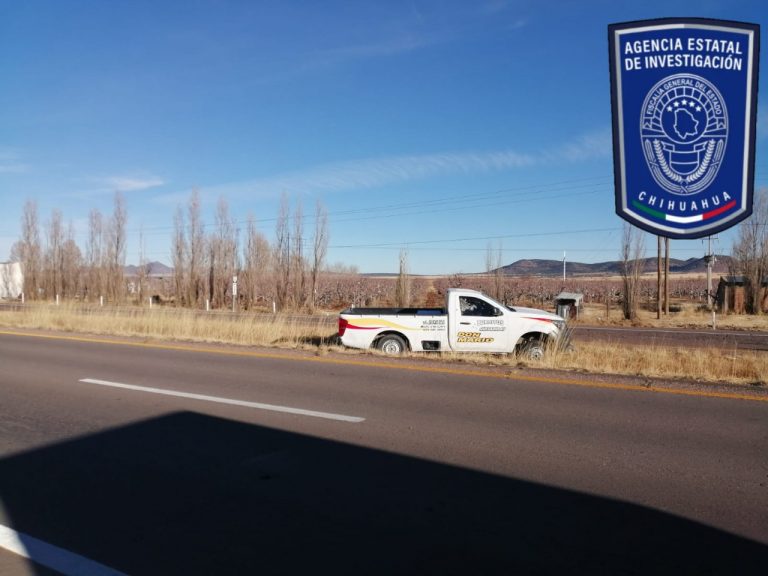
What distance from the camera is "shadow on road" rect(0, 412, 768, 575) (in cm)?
365

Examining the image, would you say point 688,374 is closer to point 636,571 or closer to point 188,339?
point 636,571

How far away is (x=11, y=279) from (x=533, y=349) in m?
61.7

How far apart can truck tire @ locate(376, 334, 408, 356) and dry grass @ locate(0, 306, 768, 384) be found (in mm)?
1204

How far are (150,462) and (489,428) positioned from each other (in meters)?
3.41

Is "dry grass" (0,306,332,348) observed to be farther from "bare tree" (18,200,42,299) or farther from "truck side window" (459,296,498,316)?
"bare tree" (18,200,42,299)

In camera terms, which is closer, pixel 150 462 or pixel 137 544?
pixel 137 544

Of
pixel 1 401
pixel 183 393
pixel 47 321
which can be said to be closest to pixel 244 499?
pixel 183 393

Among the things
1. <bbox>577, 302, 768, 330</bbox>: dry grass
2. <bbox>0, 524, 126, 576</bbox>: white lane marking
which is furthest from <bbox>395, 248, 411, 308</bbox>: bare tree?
<bbox>0, 524, 126, 576</bbox>: white lane marking

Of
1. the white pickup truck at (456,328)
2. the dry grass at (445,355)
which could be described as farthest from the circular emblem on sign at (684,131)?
the white pickup truck at (456,328)

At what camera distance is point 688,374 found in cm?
1014

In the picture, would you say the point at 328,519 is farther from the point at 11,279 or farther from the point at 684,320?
the point at 11,279

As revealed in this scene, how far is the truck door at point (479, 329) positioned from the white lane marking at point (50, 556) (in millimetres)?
10533

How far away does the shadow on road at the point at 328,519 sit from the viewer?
12.0 ft

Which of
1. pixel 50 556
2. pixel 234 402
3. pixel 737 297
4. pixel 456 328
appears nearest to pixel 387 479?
pixel 50 556
